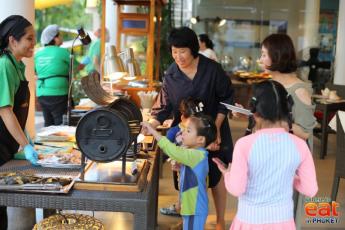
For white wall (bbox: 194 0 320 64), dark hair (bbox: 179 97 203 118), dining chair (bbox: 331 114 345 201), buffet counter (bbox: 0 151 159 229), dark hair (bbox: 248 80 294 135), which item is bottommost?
dining chair (bbox: 331 114 345 201)

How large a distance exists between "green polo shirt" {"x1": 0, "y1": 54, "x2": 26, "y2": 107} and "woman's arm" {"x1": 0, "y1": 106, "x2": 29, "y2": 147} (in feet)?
0.14

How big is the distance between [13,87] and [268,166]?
1463 mm

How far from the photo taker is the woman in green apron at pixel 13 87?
108 inches

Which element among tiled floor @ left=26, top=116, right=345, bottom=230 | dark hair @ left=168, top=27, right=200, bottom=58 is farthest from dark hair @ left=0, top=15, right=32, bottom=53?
tiled floor @ left=26, top=116, right=345, bottom=230

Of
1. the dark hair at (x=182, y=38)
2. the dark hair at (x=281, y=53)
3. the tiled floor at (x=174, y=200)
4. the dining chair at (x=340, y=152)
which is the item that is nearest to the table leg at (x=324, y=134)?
the tiled floor at (x=174, y=200)

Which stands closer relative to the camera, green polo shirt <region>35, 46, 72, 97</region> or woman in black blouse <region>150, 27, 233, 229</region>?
woman in black blouse <region>150, 27, 233, 229</region>

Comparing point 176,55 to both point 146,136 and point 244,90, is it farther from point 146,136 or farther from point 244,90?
point 244,90

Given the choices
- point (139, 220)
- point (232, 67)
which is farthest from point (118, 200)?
point (232, 67)

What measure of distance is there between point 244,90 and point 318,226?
7.02 metres

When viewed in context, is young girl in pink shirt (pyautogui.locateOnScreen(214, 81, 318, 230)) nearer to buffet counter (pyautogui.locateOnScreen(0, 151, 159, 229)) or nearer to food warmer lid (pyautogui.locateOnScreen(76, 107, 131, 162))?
buffet counter (pyautogui.locateOnScreen(0, 151, 159, 229))

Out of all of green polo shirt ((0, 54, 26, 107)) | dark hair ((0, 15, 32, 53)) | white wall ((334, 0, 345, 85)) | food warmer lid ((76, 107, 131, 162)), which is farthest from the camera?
white wall ((334, 0, 345, 85))

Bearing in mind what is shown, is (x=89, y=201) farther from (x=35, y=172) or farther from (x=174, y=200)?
(x=174, y=200)

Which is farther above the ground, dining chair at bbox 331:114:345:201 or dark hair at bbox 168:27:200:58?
dark hair at bbox 168:27:200:58

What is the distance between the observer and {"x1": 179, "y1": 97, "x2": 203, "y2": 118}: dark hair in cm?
324
